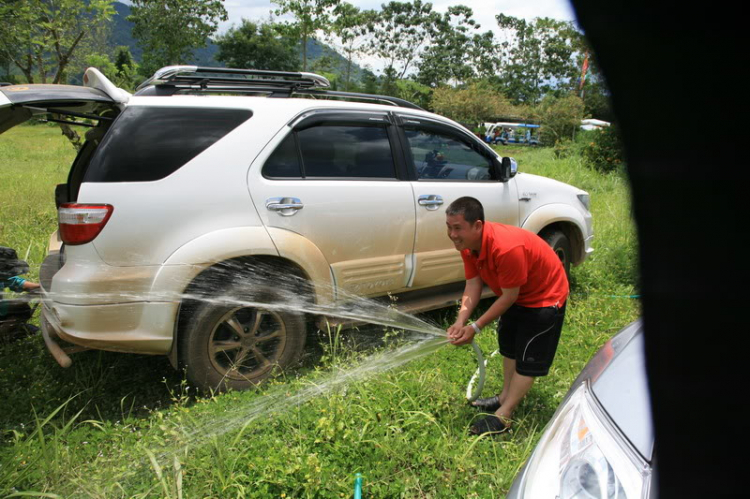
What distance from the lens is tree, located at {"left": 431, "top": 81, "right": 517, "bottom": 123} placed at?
33.8m

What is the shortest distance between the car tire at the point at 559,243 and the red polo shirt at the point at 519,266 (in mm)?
2070

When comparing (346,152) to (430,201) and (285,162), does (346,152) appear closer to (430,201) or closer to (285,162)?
(285,162)

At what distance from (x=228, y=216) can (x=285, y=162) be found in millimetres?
595

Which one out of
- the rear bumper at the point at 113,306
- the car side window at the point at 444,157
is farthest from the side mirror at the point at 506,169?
the rear bumper at the point at 113,306

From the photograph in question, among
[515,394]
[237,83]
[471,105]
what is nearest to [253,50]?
[471,105]

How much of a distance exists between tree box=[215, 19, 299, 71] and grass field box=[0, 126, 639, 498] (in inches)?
1617

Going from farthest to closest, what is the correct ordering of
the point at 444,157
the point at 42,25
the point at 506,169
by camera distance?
the point at 42,25 → the point at 506,169 → the point at 444,157

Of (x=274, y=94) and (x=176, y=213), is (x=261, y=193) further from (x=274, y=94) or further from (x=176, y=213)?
(x=274, y=94)

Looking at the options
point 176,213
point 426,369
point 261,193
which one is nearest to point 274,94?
point 261,193

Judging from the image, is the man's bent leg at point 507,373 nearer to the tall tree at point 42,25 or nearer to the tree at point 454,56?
the tall tree at point 42,25

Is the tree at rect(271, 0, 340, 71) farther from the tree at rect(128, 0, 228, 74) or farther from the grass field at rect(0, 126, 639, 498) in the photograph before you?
the grass field at rect(0, 126, 639, 498)

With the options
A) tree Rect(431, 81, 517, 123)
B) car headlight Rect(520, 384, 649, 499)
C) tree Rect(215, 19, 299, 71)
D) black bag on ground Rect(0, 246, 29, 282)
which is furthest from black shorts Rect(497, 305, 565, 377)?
tree Rect(215, 19, 299, 71)

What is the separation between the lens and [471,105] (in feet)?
111

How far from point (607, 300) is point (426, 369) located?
8.86 feet
